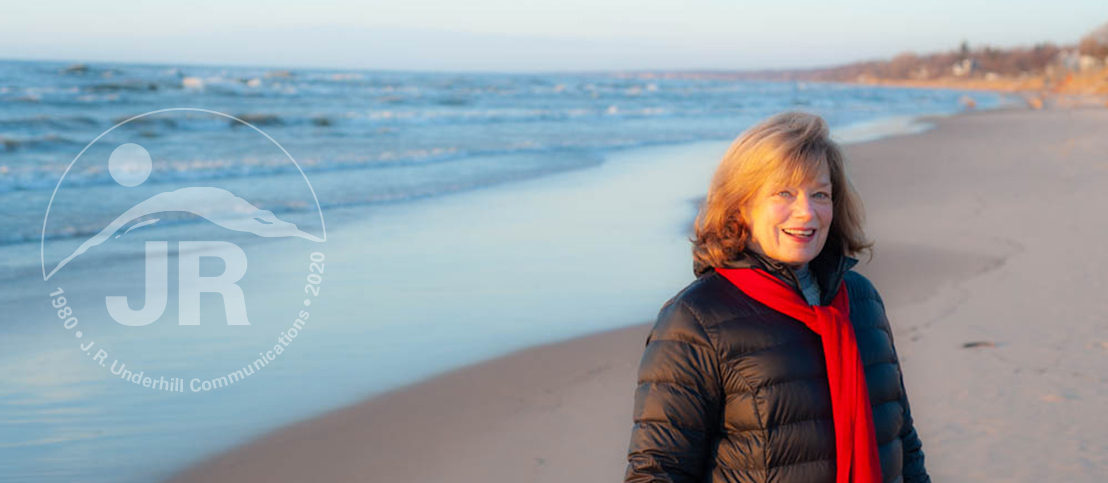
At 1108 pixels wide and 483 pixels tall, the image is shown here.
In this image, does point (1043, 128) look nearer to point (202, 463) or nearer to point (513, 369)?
point (513, 369)

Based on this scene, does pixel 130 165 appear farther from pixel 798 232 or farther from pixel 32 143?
pixel 798 232

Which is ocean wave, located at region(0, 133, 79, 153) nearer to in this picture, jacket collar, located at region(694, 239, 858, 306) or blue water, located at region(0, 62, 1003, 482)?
blue water, located at region(0, 62, 1003, 482)

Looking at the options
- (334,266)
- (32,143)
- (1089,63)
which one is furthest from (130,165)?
(1089,63)

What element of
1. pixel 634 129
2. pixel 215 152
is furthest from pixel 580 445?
pixel 634 129

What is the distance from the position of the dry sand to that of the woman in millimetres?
293

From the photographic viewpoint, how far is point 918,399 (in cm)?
461

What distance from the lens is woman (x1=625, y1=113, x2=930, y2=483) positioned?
1830 millimetres

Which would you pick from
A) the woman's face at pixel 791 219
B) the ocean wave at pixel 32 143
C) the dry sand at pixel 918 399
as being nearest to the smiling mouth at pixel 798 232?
the woman's face at pixel 791 219

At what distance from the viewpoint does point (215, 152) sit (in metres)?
17.2

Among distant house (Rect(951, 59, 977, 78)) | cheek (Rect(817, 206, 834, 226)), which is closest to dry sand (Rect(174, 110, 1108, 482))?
cheek (Rect(817, 206, 834, 226))

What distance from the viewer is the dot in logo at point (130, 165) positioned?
14.1m

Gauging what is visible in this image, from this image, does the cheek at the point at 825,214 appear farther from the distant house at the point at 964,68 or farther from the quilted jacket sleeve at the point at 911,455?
the distant house at the point at 964,68

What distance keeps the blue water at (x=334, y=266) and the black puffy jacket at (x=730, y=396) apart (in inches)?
60.8

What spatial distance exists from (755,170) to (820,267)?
283 millimetres
